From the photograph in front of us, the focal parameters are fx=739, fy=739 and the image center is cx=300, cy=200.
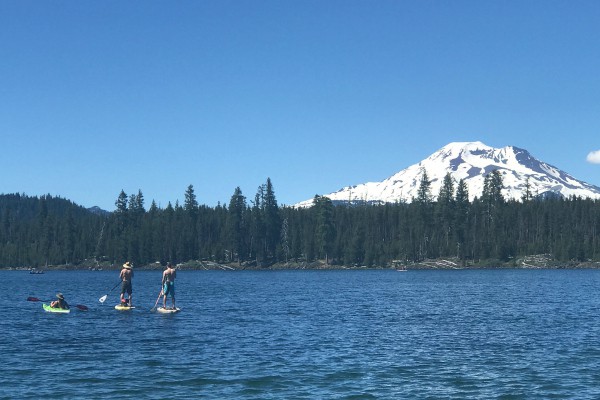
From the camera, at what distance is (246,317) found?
56.8m

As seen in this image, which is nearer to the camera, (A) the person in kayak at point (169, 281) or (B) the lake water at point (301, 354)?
(B) the lake water at point (301, 354)

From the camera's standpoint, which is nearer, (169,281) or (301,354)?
(301,354)

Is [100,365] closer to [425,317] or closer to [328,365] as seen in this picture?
[328,365]

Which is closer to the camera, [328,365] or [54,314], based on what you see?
[328,365]

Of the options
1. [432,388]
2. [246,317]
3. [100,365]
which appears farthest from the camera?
[246,317]

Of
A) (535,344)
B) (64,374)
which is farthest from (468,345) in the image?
(64,374)

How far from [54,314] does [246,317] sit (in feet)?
52.8

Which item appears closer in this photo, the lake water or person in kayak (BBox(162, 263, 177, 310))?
the lake water

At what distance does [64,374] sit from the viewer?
3123cm

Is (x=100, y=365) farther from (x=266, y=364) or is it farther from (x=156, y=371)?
(x=266, y=364)

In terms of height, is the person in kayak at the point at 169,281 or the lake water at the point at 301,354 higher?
the person in kayak at the point at 169,281

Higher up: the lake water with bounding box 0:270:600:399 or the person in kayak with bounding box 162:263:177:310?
the person in kayak with bounding box 162:263:177:310

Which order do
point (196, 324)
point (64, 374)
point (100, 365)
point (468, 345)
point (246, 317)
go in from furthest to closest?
point (246, 317), point (196, 324), point (468, 345), point (100, 365), point (64, 374)

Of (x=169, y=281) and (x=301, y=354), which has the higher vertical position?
(x=169, y=281)
